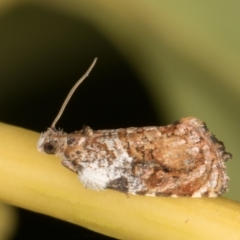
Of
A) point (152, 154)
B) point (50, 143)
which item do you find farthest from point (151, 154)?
point (50, 143)

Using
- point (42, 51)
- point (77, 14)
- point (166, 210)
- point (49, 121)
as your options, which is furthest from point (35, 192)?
point (49, 121)

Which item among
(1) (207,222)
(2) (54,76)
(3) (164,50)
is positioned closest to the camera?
(1) (207,222)

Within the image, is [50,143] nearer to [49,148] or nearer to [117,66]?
[49,148]

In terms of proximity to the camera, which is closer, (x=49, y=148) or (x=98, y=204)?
(x=98, y=204)

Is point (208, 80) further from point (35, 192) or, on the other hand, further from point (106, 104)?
point (35, 192)

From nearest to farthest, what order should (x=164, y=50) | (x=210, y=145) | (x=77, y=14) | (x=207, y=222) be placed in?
(x=207, y=222) → (x=210, y=145) → (x=164, y=50) → (x=77, y=14)

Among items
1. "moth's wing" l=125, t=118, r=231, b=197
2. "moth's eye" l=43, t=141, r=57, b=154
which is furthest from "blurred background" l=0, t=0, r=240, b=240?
"moth's eye" l=43, t=141, r=57, b=154
